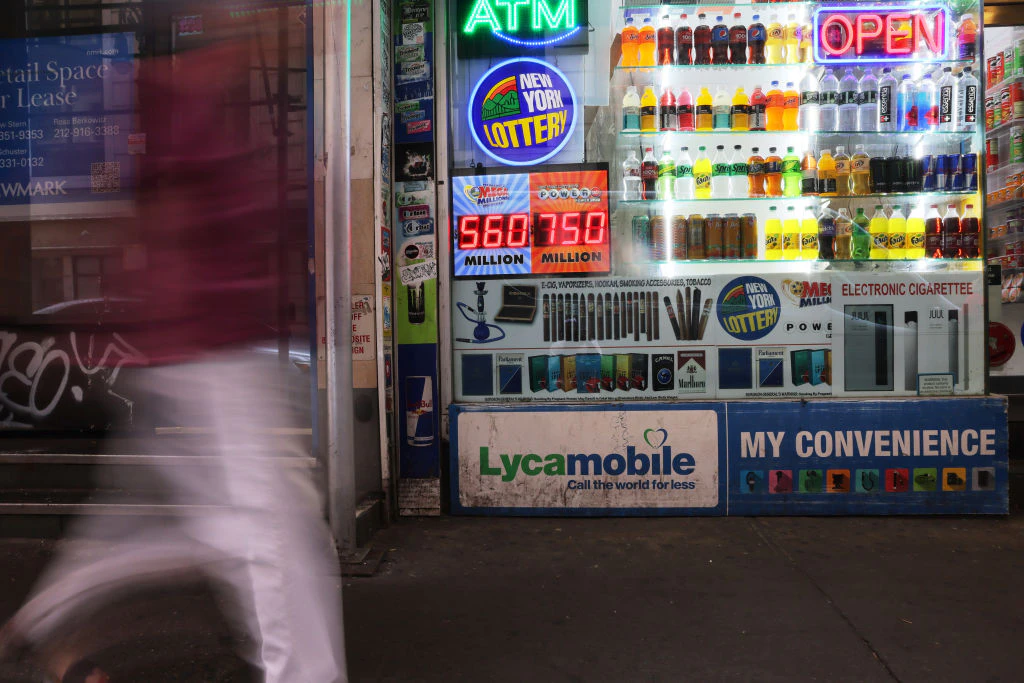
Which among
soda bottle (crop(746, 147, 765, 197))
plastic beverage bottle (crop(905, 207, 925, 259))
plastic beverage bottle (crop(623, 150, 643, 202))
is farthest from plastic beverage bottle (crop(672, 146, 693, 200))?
plastic beverage bottle (crop(905, 207, 925, 259))

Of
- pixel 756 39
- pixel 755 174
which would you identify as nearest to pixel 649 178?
pixel 755 174

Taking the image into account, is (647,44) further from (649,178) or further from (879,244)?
(879,244)

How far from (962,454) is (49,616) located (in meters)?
5.04

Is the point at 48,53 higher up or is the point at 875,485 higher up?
the point at 48,53

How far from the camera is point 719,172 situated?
17.4 ft

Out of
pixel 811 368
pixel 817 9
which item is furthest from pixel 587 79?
pixel 811 368

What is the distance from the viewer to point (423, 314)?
512 cm

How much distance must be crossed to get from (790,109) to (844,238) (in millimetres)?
957

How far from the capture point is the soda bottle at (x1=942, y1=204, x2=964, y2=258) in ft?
16.9

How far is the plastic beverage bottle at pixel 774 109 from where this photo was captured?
17.2 feet

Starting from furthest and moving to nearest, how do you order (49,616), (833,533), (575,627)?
(833,533), (575,627), (49,616)

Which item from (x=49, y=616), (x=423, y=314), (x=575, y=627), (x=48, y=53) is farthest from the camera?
(x=48, y=53)

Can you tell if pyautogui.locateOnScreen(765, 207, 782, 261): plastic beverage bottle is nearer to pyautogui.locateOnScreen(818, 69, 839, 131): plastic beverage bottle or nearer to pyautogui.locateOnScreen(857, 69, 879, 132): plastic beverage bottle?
pyautogui.locateOnScreen(818, 69, 839, 131): plastic beverage bottle

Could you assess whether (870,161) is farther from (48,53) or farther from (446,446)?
(48,53)
